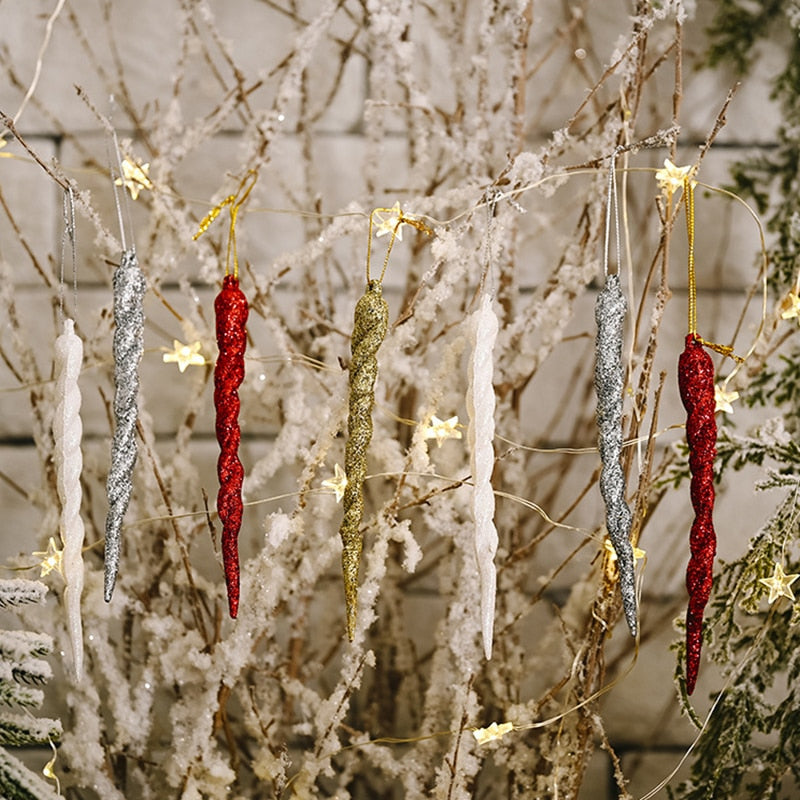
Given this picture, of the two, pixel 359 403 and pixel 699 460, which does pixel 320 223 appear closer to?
pixel 359 403

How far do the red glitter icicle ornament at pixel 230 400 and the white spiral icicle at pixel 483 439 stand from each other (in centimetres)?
16

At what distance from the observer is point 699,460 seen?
65cm

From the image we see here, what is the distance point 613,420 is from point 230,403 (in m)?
0.27

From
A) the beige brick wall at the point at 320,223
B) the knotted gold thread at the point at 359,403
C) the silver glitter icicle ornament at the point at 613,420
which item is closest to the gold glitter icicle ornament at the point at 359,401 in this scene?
the knotted gold thread at the point at 359,403

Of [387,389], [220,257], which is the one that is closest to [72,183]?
[220,257]

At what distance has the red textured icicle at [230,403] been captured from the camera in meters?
0.65

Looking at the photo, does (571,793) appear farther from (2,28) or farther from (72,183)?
(2,28)

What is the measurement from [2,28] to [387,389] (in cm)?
57

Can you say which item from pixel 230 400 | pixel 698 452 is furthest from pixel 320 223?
pixel 698 452

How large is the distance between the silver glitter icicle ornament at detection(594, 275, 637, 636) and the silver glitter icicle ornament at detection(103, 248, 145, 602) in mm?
316

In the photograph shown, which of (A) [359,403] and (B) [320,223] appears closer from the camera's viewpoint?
(A) [359,403]

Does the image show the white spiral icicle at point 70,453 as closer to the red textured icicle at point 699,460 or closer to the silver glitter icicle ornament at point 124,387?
the silver glitter icicle ornament at point 124,387

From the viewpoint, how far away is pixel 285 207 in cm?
100

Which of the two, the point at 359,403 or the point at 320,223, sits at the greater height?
the point at 320,223
